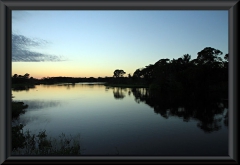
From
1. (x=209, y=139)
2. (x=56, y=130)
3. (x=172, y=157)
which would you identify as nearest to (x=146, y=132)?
(x=209, y=139)

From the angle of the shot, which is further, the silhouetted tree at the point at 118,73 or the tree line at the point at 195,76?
the silhouetted tree at the point at 118,73

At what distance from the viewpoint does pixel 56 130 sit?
372 inches

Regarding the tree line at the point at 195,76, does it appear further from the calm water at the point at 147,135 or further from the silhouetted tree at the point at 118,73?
the silhouetted tree at the point at 118,73

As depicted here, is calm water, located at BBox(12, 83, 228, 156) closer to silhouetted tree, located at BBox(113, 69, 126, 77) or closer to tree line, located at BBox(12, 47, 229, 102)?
tree line, located at BBox(12, 47, 229, 102)

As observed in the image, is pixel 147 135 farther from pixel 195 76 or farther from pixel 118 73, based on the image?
pixel 118 73

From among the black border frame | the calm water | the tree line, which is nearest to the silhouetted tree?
the tree line

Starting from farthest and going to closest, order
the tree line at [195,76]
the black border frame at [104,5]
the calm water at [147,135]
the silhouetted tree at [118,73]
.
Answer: the silhouetted tree at [118,73]
the tree line at [195,76]
the calm water at [147,135]
the black border frame at [104,5]

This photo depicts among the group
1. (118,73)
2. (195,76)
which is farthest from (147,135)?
(118,73)

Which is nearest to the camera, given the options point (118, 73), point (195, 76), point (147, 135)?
point (147, 135)

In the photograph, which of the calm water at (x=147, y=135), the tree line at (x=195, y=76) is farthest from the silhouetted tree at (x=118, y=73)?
the calm water at (x=147, y=135)

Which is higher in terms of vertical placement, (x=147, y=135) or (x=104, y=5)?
(x=104, y=5)

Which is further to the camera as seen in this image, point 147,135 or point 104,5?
point 147,135
